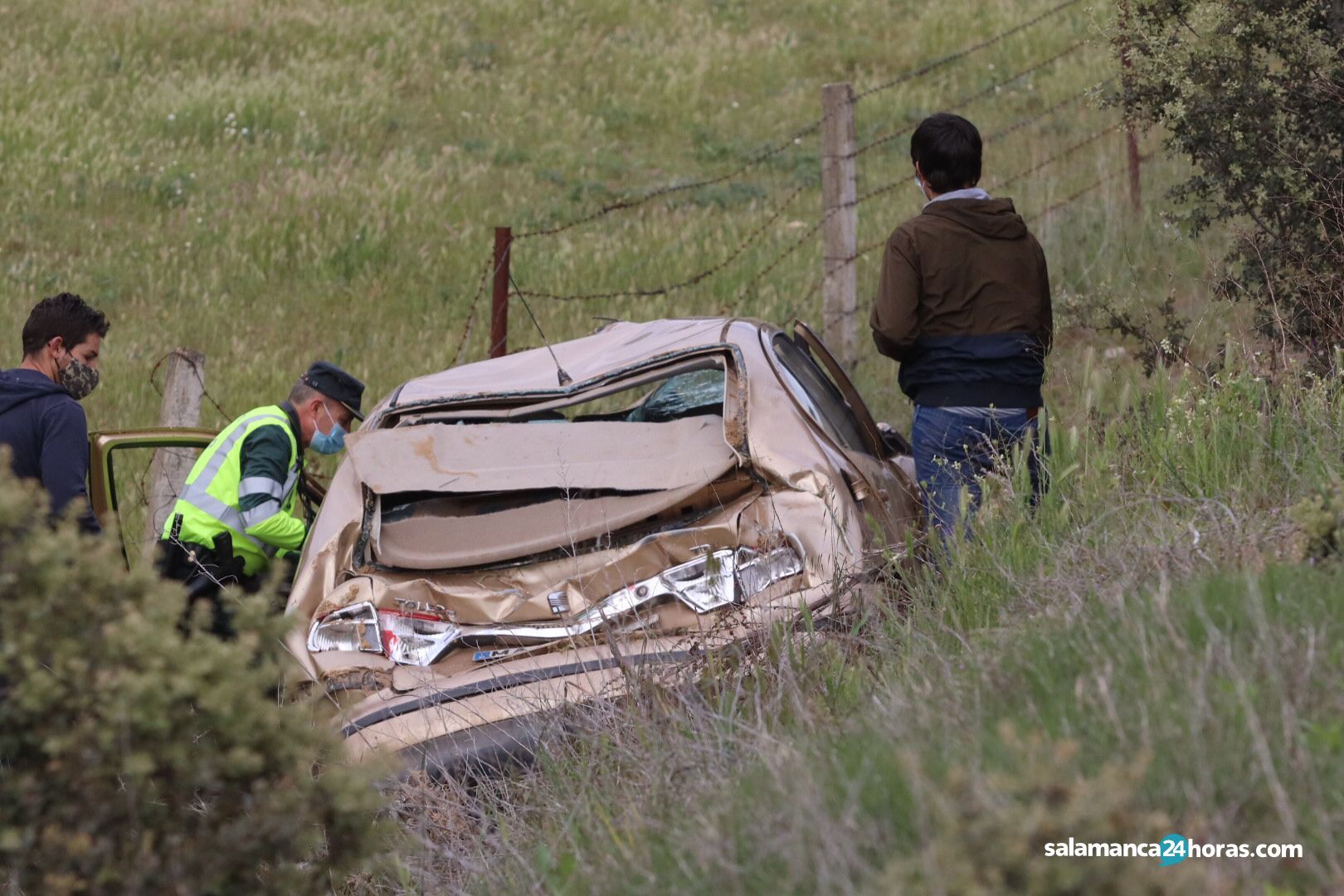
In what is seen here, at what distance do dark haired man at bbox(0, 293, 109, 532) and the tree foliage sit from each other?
4584mm

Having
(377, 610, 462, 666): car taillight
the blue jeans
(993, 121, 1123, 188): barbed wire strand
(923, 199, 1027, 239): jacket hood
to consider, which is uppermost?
(993, 121, 1123, 188): barbed wire strand

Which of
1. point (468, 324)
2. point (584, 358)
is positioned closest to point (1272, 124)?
point (584, 358)

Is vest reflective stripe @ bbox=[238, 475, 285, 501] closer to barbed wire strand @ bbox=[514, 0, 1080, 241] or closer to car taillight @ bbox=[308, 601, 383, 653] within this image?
car taillight @ bbox=[308, 601, 383, 653]

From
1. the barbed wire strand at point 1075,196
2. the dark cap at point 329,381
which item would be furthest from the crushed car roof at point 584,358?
the barbed wire strand at point 1075,196

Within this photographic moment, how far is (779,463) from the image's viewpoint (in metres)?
4.93

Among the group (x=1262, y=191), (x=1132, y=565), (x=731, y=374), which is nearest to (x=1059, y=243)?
(x=1262, y=191)

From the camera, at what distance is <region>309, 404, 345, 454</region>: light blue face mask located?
6.27 meters

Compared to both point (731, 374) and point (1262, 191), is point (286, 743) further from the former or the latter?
point (1262, 191)

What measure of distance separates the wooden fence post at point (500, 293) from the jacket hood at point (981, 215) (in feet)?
12.3

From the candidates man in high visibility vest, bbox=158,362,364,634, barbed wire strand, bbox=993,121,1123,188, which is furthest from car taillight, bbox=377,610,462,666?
barbed wire strand, bbox=993,121,1123,188

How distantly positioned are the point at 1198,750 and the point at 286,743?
6.15ft

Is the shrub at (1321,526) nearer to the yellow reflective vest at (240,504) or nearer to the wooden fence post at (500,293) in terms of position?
the yellow reflective vest at (240,504)

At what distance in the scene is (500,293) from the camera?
29.2ft

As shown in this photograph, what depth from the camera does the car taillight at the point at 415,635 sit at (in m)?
4.66
